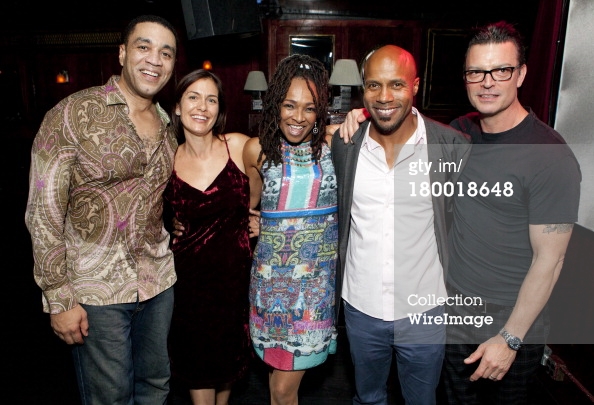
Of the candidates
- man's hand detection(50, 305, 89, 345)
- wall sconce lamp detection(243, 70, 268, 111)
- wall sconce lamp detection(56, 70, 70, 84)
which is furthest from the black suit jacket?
wall sconce lamp detection(56, 70, 70, 84)

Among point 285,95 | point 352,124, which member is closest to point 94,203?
point 285,95

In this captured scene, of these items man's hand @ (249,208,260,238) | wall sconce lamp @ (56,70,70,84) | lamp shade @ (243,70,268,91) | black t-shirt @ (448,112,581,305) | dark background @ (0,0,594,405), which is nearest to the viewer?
black t-shirt @ (448,112,581,305)

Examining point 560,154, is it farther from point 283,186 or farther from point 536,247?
point 283,186

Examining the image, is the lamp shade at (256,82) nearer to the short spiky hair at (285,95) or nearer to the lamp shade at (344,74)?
the lamp shade at (344,74)

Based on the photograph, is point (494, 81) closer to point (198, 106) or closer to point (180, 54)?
point (198, 106)

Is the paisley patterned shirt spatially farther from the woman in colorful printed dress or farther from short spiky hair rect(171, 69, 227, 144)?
the woman in colorful printed dress

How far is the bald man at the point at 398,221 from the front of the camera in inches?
67.4

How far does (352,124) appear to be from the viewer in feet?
6.15

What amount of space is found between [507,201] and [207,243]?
1.26 m

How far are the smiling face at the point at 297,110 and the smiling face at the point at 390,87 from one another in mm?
257

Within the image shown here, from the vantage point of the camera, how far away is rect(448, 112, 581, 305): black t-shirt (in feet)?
4.79

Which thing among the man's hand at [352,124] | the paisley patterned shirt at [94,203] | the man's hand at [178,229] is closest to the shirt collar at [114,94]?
the paisley patterned shirt at [94,203]

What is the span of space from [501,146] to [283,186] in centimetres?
87

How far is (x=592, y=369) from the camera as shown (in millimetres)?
2330
